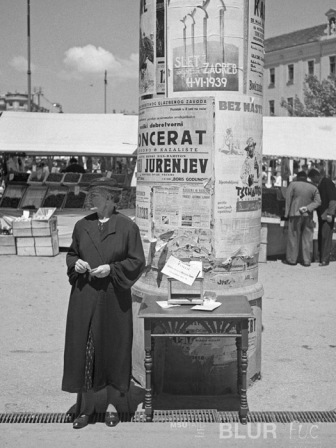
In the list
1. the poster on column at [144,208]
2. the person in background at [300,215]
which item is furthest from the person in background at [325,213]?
the poster on column at [144,208]

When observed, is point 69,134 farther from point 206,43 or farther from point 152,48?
point 206,43

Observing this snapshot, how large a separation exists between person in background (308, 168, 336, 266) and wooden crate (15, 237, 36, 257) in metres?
5.81

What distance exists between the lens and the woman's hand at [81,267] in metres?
4.32

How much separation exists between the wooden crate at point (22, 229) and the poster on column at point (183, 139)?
7.75m

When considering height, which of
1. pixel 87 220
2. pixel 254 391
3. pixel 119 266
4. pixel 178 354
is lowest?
pixel 254 391

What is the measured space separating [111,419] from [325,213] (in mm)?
8359

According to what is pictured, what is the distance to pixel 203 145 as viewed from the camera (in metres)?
4.99

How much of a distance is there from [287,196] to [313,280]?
2033 millimetres

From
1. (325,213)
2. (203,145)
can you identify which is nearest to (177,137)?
(203,145)

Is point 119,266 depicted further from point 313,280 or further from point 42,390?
point 313,280

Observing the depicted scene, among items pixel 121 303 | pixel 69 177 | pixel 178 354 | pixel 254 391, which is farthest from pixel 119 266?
pixel 69 177

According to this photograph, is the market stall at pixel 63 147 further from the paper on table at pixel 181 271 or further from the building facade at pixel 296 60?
the building facade at pixel 296 60

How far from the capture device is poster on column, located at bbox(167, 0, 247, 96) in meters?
4.95

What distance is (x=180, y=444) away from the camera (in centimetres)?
420
